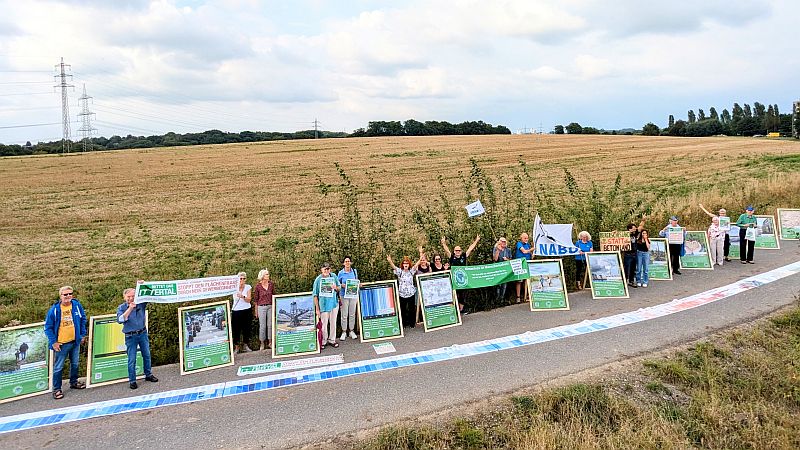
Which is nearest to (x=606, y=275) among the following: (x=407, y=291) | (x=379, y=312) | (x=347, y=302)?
(x=407, y=291)

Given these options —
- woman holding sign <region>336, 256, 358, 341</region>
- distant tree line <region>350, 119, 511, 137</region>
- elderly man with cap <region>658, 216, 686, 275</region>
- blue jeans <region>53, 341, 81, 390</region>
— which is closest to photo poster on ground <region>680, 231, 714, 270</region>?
elderly man with cap <region>658, 216, 686, 275</region>

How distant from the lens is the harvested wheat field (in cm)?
1603

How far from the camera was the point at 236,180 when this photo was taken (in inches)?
1384

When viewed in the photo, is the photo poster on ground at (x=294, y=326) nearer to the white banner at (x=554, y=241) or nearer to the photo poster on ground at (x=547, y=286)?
the photo poster on ground at (x=547, y=286)

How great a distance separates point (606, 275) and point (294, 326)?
724 cm

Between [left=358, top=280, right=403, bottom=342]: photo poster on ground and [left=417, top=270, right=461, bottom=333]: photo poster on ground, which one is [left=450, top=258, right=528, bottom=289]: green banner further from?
[left=358, top=280, right=403, bottom=342]: photo poster on ground

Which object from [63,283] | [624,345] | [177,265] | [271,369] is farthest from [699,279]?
[63,283]

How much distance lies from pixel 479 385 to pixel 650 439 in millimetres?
2297

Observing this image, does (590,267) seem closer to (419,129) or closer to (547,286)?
(547,286)

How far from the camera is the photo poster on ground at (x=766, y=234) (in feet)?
50.4

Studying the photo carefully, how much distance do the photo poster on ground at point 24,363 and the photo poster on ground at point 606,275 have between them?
10520 mm

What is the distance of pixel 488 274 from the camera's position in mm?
10695

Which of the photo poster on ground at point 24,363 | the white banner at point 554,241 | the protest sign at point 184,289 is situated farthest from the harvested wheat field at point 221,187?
the white banner at point 554,241

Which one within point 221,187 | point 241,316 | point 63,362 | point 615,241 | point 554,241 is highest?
point 221,187
